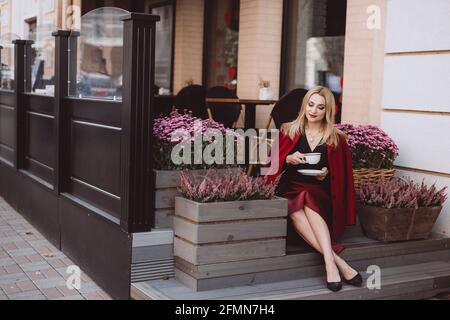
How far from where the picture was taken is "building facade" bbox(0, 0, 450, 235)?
5621 millimetres

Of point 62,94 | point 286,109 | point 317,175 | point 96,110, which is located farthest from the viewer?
point 286,109

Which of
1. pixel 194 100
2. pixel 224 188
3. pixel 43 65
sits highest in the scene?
pixel 43 65

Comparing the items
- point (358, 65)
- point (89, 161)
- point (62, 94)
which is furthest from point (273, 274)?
point (358, 65)

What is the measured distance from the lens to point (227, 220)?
4312 mm

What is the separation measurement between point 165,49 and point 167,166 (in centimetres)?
797

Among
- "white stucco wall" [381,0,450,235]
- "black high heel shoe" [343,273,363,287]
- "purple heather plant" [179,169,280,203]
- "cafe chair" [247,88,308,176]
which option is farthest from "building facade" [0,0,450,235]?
"purple heather plant" [179,169,280,203]

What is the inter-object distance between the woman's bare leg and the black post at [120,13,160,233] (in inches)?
41.3

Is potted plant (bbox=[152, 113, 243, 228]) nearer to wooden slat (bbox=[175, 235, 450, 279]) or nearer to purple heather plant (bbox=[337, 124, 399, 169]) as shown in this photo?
wooden slat (bbox=[175, 235, 450, 279])

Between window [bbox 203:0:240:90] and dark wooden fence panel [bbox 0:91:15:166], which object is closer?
dark wooden fence panel [bbox 0:91:15:166]

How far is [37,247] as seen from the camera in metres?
6.17

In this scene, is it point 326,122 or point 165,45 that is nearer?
point 326,122

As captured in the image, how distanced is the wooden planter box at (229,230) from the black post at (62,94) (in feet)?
6.39

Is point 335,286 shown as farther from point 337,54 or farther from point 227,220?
point 337,54
